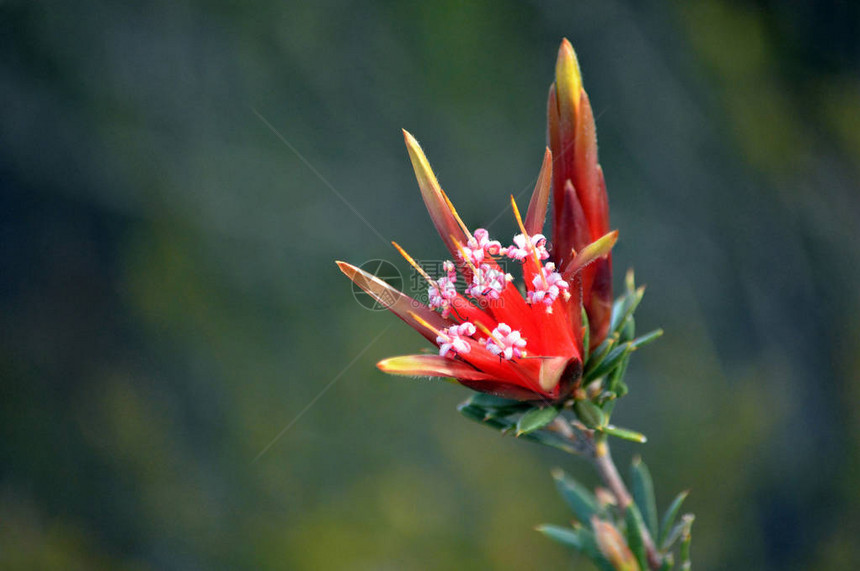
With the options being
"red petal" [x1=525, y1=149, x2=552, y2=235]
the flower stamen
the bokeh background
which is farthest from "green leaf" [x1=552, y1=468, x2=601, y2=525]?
the bokeh background

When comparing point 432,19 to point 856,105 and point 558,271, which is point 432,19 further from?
point 558,271

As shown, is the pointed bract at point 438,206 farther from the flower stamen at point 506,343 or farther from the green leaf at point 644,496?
the green leaf at point 644,496

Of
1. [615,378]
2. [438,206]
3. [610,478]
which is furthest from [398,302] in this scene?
[610,478]

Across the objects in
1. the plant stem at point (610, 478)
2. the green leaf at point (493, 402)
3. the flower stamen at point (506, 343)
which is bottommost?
the green leaf at point (493, 402)

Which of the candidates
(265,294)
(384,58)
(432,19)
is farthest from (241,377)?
(432,19)

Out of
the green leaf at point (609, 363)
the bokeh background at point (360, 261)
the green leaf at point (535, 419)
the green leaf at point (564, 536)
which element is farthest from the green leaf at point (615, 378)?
the bokeh background at point (360, 261)

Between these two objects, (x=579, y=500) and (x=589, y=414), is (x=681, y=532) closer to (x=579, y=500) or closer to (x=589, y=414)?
(x=579, y=500)

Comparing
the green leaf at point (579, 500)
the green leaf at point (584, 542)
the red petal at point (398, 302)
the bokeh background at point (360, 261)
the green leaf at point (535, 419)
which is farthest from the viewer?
the bokeh background at point (360, 261)
